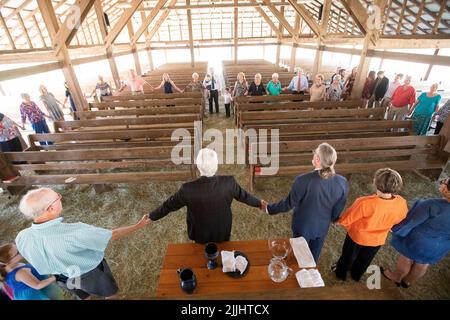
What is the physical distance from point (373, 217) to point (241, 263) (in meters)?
1.37

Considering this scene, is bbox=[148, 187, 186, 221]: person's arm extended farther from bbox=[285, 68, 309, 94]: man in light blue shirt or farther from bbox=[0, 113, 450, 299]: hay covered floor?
bbox=[285, 68, 309, 94]: man in light blue shirt

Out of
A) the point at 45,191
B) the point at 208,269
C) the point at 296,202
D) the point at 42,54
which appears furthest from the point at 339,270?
the point at 42,54

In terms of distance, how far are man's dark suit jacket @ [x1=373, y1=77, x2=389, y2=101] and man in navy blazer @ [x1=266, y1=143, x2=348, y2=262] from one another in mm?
6885

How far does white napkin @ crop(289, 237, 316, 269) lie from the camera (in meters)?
1.94

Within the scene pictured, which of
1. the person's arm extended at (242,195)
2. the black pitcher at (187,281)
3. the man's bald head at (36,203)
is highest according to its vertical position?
the man's bald head at (36,203)

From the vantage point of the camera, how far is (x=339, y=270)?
2.92 m

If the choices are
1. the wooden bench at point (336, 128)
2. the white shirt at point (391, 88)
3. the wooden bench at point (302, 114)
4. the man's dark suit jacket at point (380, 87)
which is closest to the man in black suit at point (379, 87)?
the man's dark suit jacket at point (380, 87)

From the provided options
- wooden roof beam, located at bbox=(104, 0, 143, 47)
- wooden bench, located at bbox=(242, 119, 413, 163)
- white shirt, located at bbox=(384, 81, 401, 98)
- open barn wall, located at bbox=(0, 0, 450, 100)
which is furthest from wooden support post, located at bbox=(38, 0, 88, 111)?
white shirt, located at bbox=(384, 81, 401, 98)

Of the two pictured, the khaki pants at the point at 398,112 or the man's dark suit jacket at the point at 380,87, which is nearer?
the khaki pants at the point at 398,112

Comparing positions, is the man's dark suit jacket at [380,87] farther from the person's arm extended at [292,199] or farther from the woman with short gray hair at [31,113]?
the woman with short gray hair at [31,113]

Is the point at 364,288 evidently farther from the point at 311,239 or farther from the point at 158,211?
the point at 158,211

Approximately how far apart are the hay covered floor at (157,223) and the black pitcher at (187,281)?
0.92 metres

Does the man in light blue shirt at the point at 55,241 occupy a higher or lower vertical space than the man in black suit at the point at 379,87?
higher

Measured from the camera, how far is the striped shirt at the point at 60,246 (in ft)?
5.41
